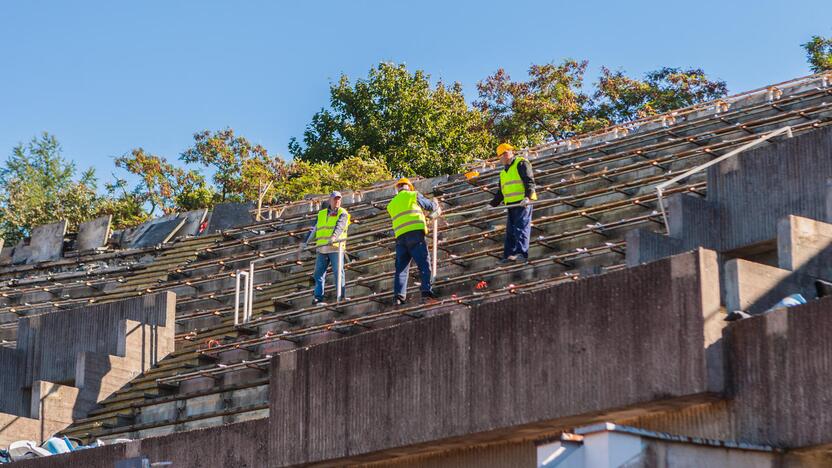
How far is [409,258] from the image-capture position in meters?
18.3

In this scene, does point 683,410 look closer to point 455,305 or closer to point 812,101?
point 455,305

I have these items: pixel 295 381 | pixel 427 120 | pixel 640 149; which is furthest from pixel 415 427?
pixel 427 120

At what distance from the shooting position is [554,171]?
76.6 ft

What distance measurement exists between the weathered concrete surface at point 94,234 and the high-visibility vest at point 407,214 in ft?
55.9

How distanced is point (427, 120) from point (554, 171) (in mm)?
23739

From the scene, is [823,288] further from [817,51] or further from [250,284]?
[817,51]

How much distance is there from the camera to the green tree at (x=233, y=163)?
47500 mm

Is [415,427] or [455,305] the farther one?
[455,305]

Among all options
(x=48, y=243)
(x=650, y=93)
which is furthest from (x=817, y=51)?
(x=48, y=243)

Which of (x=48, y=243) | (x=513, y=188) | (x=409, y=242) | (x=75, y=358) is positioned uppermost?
(x=48, y=243)

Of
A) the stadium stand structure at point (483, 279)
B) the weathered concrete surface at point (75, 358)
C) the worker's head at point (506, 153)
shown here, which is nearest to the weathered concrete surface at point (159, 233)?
the stadium stand structure at point (483, 279)

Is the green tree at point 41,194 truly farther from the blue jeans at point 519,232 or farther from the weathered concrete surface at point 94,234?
the blue jeans at point 519,232

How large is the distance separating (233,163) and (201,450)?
3492cm

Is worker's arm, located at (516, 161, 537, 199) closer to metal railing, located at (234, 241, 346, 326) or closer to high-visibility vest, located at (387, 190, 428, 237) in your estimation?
high-visibility vest, located at (387, 190, 428, 237)
